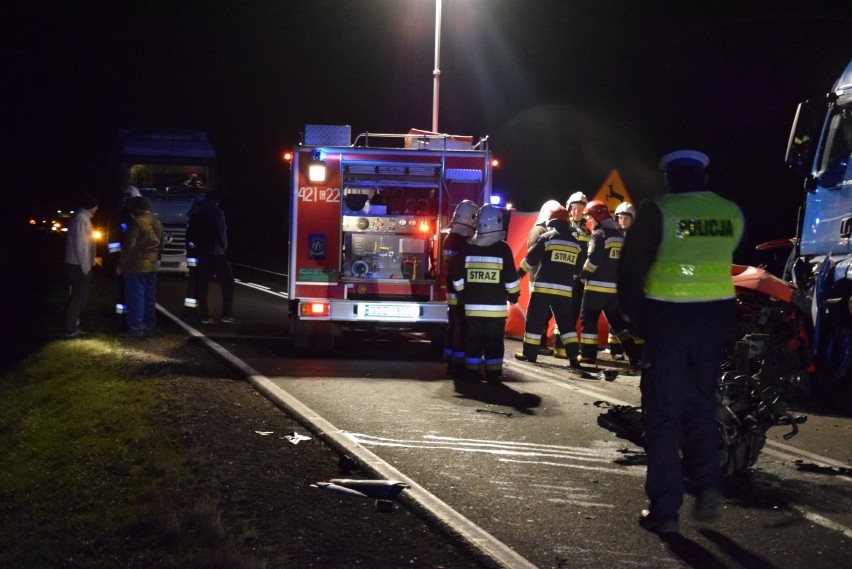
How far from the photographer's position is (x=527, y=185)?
48906 mm

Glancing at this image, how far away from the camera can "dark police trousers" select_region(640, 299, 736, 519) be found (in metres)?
5.57

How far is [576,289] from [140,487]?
8.58 meters

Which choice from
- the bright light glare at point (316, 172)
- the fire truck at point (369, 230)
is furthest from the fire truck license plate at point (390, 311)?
the bright light glare at point (316, 172)

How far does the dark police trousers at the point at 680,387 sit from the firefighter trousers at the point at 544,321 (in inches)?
263

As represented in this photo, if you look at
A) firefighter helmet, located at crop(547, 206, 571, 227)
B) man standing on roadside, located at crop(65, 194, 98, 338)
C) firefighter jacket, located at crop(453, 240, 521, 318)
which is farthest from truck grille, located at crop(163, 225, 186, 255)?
firefighter jacket, located at crop(453, 240, 521, 318)

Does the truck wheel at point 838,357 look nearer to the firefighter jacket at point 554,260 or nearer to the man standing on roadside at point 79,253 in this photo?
the firefighter jacket at point 554,260

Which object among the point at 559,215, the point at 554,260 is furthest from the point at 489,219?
the point at 559,215

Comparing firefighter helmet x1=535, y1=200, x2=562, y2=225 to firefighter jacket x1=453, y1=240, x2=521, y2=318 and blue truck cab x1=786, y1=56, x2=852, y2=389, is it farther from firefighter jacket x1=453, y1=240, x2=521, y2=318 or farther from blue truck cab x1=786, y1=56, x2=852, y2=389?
blue truck cab x1=786, y1=56, x2=852, y2=389

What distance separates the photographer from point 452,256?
11.4 metres

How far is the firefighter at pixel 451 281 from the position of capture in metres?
11.3

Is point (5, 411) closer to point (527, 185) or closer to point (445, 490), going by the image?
point (445, 490)

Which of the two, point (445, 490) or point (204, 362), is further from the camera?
point (204, 362)

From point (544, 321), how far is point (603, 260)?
3.13 ft

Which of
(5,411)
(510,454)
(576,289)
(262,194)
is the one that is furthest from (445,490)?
(262,194)
